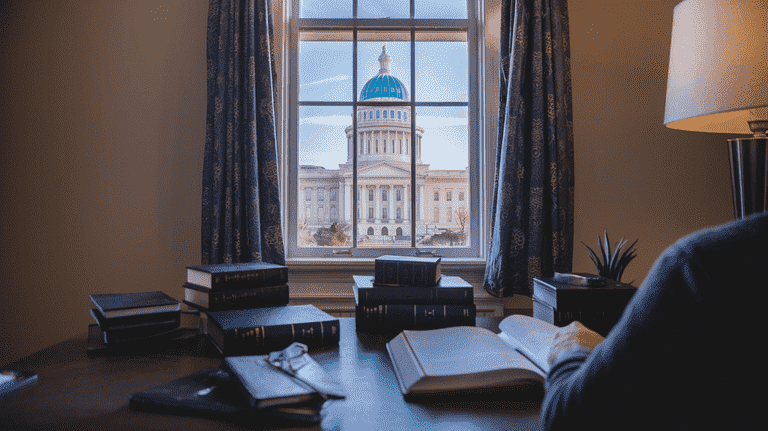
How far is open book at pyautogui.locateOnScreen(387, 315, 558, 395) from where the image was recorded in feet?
2.02

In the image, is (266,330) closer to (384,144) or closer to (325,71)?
(384,144)

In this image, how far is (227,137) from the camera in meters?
1.83

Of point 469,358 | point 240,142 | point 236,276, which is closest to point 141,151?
point 240,142

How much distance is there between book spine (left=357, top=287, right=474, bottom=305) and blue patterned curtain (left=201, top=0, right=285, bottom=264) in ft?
2.99

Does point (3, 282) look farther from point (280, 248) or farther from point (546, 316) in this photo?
point (546, 316)

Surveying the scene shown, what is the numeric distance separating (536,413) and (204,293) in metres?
0.74

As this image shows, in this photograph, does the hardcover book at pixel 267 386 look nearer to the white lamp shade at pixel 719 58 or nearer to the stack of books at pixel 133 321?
the stack of books at pixel 133 321

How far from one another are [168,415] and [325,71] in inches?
74.8

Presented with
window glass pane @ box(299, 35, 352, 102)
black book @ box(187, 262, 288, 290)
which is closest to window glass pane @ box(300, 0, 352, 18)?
window glass pane @ box(299, 35, 352, 102)

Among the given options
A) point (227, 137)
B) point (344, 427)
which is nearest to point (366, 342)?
point (344, 427)

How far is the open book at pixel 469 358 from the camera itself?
616mm

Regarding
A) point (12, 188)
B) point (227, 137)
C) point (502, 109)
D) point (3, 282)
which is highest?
point (502, 109)

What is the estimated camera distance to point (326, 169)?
2.16 metres

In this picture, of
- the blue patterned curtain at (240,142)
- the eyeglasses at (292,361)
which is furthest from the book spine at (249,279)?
the blue patterned curtain at (240,142)
